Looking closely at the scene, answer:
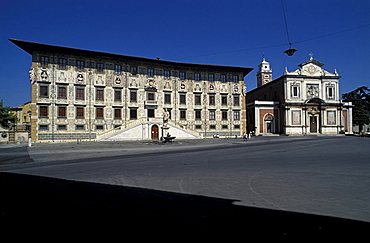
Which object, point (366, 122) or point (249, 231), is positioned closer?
point (249, 231)

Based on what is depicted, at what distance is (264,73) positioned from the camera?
82625mm

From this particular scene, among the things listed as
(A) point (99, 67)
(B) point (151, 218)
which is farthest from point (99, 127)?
(B) point (151, 218)

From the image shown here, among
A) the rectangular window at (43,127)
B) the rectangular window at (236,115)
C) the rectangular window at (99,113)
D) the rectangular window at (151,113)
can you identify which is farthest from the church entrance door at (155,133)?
the rectangular window at (236,115)

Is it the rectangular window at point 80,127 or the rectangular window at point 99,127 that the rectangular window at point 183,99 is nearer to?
the rectangular window at point 99,127

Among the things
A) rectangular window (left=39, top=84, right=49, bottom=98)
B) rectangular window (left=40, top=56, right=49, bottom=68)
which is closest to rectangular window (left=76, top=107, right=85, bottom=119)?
rectangular window (left=39, top=84, right=49, bottom=98)

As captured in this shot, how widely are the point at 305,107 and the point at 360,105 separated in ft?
70.7

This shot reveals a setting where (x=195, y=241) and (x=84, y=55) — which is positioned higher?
(x=84, y=55)

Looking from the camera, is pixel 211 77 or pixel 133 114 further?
pixel 211 77

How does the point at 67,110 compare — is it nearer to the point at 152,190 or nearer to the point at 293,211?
the point at 152,190

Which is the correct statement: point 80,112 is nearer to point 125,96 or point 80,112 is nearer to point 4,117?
point 125,96

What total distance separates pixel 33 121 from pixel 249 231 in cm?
3759

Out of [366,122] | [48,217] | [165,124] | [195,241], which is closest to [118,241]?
[195,241]

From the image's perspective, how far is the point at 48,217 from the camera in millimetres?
4523

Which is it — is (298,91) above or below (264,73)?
below
